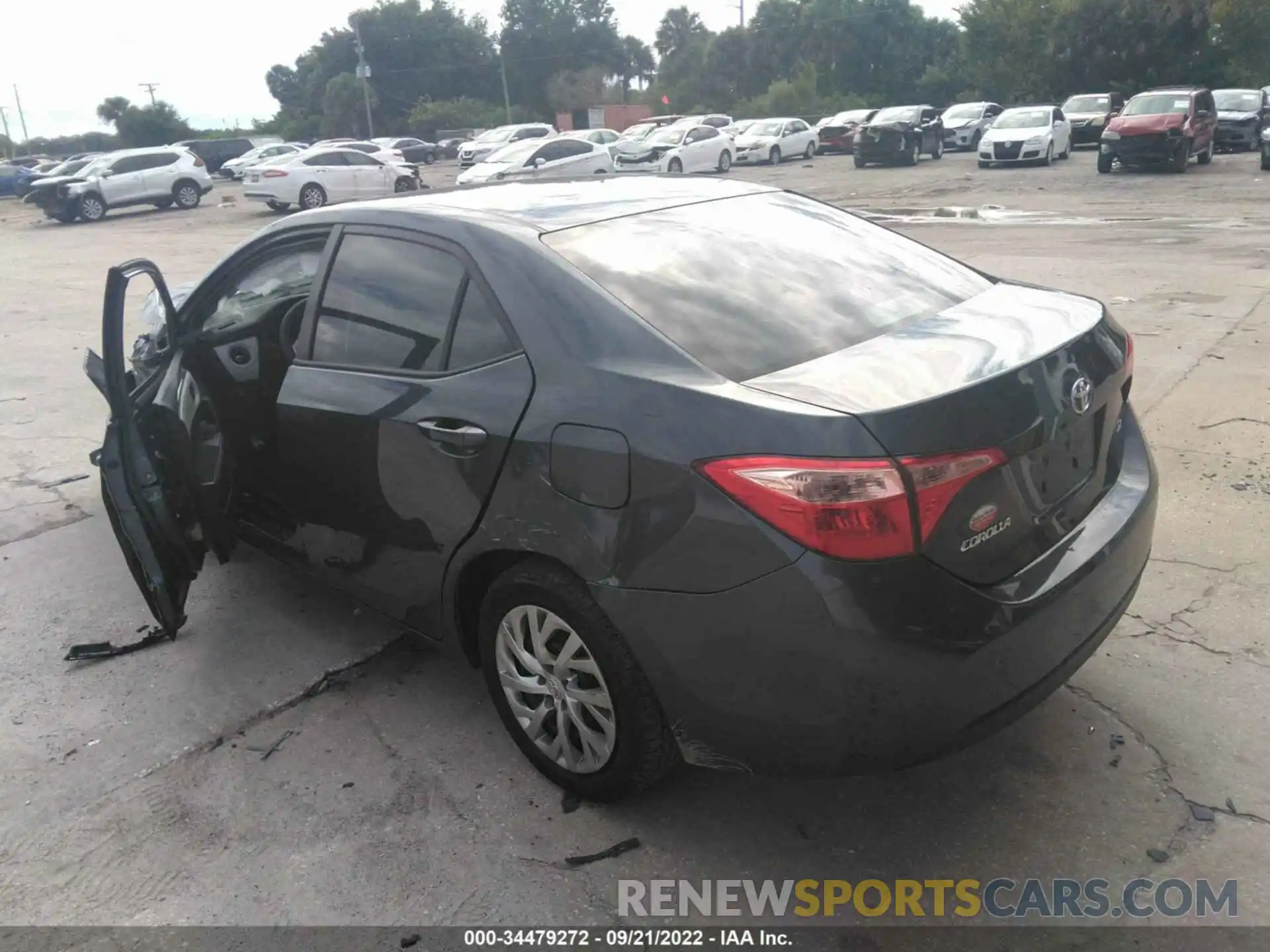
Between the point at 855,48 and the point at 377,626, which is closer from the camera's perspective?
the point at 377,626

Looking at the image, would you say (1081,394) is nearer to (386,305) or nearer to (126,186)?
(386,305)

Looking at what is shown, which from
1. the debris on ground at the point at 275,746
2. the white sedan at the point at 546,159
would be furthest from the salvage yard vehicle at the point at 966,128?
the debris on ground at the point at 275,746

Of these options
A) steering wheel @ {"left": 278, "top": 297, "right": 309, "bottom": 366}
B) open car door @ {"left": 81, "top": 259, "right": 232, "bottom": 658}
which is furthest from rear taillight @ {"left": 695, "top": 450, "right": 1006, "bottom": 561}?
open car door @ {"left": 81, "top": 259, "right": 232, "bottom": 658}

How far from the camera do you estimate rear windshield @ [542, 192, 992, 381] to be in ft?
8.76

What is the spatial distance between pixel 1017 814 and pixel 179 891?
2257 mm

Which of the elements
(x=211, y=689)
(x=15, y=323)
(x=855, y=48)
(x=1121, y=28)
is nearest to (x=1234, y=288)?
(x=211, y=689)

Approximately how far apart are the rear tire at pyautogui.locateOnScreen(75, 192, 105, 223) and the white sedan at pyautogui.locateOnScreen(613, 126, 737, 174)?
45.8ft

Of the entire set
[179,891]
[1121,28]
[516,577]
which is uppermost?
[1121,28]

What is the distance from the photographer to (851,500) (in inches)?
85.3

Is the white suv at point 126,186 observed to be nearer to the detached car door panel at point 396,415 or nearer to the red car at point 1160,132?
the red car at point 1160,132

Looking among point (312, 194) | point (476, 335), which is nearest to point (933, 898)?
point (476, 335)

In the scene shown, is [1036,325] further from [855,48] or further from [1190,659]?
[855,48]

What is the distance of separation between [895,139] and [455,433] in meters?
29.6

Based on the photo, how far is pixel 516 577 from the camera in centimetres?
275
